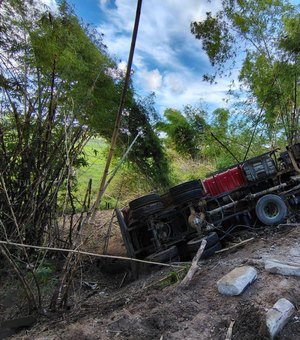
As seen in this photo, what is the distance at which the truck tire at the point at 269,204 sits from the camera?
4664mm

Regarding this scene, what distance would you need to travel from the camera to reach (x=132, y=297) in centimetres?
310

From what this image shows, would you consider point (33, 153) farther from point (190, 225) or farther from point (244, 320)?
point (244, 320)

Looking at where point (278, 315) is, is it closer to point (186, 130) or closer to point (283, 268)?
point (283, 268)

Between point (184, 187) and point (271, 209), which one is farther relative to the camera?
point (271, 209)

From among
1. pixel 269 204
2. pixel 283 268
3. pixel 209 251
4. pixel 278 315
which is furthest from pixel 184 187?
pixel 278 315

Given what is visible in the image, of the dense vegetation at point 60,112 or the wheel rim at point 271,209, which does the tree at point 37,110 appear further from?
the wheel rim at point 271,209

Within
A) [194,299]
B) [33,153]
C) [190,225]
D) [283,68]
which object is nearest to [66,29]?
[33,153]

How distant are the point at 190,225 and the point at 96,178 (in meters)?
4.15

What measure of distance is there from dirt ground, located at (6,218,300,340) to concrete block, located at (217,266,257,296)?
0.16ft

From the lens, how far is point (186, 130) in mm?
12273

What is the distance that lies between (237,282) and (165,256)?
154cm

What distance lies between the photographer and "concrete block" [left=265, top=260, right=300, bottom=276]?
278cm

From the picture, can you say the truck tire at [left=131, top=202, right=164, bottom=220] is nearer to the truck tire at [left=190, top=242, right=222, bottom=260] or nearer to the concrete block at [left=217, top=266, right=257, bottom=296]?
the truck tire at [left=190, top=242, right=222, bottom=260]

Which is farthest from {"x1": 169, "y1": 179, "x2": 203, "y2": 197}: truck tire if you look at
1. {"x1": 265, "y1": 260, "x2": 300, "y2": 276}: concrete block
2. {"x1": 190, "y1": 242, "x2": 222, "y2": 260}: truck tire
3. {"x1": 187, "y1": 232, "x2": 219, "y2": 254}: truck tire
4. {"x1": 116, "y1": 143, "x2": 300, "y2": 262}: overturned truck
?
{"x1": 265, "y1": 260, "x2": 300, "y2": 276}: concrete block
